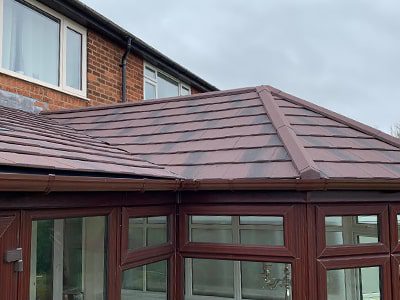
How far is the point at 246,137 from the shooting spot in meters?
5.27

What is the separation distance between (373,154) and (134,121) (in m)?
3.42

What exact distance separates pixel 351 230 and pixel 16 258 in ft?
→ 9.99

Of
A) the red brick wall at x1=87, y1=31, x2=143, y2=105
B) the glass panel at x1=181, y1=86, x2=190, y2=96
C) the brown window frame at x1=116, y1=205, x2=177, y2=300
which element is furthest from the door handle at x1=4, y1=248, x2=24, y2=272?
the glass panel at x1=181, y1=86, x2=190, y2=96

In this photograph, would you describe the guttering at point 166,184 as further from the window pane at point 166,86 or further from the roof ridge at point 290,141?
the window pane at point 166,86

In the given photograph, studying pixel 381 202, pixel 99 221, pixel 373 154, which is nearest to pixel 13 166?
pixel 99 221

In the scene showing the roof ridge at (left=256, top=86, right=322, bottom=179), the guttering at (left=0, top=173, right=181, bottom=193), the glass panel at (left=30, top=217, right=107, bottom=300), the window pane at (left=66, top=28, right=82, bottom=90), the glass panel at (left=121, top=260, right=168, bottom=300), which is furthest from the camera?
the window pane at (left=66, top=28, right=82, bottom=90)

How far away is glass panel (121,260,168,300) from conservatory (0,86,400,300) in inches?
0.5

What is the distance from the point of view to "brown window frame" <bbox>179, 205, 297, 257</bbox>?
169 inches

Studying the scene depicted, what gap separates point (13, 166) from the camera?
10.1 ft

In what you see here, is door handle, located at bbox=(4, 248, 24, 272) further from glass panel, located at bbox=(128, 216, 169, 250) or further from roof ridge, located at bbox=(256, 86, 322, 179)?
roof ridge, located at bbox=(256, 86, 322, 179)

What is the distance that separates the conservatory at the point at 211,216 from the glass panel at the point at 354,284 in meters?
0.01

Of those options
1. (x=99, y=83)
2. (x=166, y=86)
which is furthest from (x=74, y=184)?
(x=166, y=86)

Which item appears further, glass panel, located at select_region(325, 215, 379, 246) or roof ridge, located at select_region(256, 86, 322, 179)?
glass panel, located at select_region(325, 215, 379, 246)

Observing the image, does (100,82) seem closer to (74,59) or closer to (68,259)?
(74,59)
